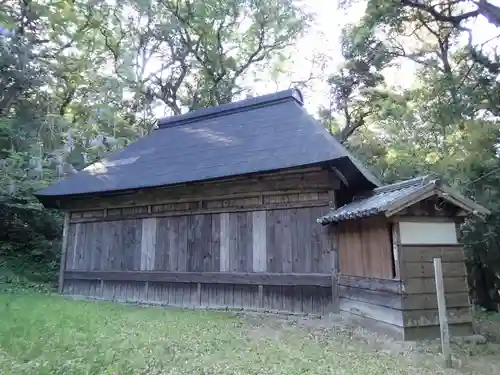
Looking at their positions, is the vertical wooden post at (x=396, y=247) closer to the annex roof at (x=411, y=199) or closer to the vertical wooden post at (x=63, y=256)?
the annex roof at (x=411, y=199)

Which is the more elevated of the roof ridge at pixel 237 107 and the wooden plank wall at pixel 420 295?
the roof ridge at pixel 237 107

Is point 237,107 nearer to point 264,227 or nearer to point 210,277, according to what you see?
point 264,227

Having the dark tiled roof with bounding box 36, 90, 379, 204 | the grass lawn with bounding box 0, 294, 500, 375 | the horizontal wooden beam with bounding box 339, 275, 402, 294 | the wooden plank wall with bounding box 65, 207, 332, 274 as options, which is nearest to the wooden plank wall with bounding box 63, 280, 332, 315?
the wooden plank wall with bounding box 65, 207, 332, 274

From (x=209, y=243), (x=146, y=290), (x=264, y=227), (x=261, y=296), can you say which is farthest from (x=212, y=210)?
(x=146, y=290)

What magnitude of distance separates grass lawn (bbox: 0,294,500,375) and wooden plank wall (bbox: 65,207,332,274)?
1298 millimetres

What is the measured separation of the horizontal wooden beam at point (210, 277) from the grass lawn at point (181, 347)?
0.84 meters

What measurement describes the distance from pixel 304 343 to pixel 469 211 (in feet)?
10.3

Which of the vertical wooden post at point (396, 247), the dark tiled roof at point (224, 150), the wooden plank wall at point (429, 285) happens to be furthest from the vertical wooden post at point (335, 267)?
the wooden plank wall at point (429, 285)

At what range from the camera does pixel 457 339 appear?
211 inches

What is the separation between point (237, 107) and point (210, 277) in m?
5.46

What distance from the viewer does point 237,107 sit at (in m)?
11.5

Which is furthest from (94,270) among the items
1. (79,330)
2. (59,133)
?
(59,133)

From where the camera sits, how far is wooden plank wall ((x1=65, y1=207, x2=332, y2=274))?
24.6 ft

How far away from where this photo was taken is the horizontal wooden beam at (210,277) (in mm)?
7285
